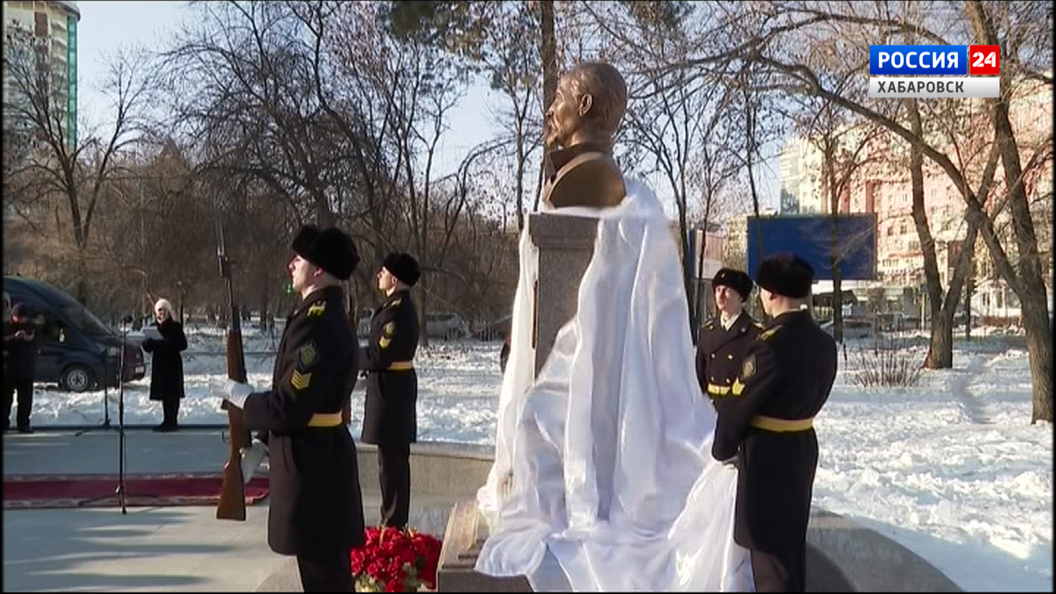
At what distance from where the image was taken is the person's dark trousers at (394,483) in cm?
570

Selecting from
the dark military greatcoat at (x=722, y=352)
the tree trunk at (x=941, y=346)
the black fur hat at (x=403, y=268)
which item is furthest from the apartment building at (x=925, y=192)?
the black fur hat at (x=403, y=268)

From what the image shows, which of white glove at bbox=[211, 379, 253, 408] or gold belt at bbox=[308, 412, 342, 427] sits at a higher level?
white glove at bbox=[211, 379, 253, 408]

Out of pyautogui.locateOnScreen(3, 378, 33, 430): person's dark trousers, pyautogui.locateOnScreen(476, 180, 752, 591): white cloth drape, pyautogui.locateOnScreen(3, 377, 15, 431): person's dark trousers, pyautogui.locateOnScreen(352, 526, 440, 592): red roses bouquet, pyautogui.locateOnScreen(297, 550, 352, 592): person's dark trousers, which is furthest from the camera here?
pyautogui.locateOnScreen(3, 378, 33, 430): person's dark trousers

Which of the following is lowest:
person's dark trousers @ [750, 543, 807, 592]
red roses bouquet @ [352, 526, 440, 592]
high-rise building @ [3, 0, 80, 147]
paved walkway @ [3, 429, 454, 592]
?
paved walkway @ [3, 429, 454, 592]

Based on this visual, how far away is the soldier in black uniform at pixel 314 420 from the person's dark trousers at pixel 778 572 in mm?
1644

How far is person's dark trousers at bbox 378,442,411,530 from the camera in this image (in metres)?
5.70

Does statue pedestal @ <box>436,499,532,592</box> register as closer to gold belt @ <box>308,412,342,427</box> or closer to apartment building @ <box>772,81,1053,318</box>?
gold belt @ <box>308,412,342,427</box>

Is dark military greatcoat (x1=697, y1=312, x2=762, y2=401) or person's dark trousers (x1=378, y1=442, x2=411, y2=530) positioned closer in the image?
person's dark trousers (x1=378, y1=442, x2=411, y2=530)

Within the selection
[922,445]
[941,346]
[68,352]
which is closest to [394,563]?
[922,445]

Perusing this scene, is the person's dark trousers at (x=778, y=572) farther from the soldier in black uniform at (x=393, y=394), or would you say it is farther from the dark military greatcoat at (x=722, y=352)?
the soldier in black uniform at (x=393, y=394)

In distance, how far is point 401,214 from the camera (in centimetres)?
2144

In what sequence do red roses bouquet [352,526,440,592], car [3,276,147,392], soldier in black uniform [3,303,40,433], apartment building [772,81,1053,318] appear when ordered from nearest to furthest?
red roses bouquet [352,526,440,592] → apartment building [772,81,1053,318] → soldier in black uniform [3,303,40,433] → car [3,276,147,392]

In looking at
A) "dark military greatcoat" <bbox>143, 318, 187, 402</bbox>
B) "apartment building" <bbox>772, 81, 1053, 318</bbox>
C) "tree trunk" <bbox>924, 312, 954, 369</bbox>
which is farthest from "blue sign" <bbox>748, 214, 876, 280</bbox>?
"dark military greatcoat" <bbox>143, 318, 187, 402</bbox>

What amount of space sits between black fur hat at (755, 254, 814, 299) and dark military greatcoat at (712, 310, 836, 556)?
97mm
